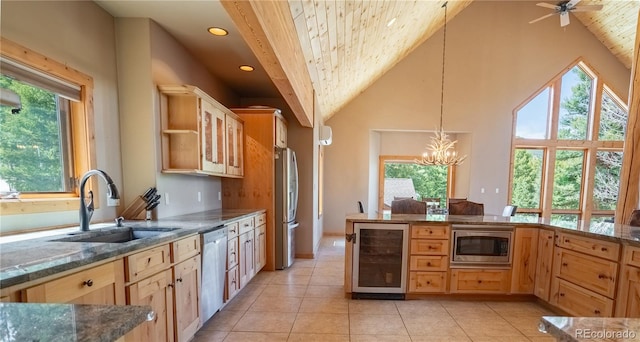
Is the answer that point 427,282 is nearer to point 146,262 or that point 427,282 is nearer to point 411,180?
point 146,262

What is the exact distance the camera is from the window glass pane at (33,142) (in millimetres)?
1521

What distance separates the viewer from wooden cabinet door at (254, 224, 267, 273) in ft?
10.6

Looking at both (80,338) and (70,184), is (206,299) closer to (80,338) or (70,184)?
(70,184)

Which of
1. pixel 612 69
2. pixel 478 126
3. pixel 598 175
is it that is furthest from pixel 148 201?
pixel 612 69

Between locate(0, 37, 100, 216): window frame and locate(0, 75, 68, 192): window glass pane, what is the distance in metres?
0.06

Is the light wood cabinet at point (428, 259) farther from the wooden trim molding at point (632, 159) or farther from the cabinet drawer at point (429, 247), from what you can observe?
the wooden trim molding at point (632, 159)

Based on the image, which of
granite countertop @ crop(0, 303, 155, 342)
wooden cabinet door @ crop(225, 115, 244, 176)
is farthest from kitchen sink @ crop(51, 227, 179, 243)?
wooden cabinet door @ crop(225, 115, 244, 176)

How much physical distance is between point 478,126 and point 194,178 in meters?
6.20

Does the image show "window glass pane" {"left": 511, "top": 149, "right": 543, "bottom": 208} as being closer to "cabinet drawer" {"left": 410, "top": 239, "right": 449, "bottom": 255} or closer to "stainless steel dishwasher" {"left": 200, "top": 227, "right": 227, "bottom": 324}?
"cabinet drawer" {"left": 410, "top": 239, "right": 449, "bottom": 255}

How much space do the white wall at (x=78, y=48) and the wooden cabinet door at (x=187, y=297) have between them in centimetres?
82

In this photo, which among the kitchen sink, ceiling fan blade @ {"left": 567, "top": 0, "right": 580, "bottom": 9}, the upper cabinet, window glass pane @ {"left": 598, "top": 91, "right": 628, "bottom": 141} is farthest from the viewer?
window glass pane @ {"left": 598, "top": 91, "right": 628, "bottom": 141}

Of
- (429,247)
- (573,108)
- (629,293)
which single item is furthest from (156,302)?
(573,108)

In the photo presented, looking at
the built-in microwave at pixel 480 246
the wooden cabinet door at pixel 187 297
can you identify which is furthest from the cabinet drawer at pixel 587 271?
the wooden cabinet door at pixel 187 297

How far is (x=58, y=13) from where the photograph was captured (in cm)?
172
